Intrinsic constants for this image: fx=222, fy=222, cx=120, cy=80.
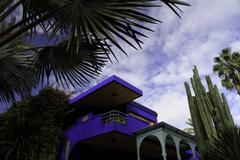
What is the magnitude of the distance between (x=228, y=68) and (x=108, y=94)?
12567mm

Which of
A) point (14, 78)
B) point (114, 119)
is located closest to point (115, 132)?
point (114, 119)

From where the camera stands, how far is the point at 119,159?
43.4ft

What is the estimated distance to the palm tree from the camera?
12.2 ft

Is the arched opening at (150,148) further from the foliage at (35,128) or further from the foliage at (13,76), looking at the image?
the foliage at (13,76)

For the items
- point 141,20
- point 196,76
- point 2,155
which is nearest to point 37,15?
point 141,20

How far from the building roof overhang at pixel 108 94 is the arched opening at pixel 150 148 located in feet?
9.28

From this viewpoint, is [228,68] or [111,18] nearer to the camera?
[111,18]

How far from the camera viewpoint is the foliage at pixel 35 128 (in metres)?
11.8

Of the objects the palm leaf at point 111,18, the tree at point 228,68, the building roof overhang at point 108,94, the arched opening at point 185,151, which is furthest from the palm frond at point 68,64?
the tree at point 228,68

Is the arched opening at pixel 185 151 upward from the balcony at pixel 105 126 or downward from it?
downward

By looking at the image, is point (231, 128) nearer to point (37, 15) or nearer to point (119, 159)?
point (37, 15)

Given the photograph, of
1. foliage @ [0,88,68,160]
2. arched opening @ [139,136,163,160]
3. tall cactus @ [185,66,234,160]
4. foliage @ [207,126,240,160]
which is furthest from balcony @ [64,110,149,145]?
foliage @ [207,126,240,160]

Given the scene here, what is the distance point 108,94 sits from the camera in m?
13.6

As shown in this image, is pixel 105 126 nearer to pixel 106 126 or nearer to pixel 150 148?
pixel 106 126
